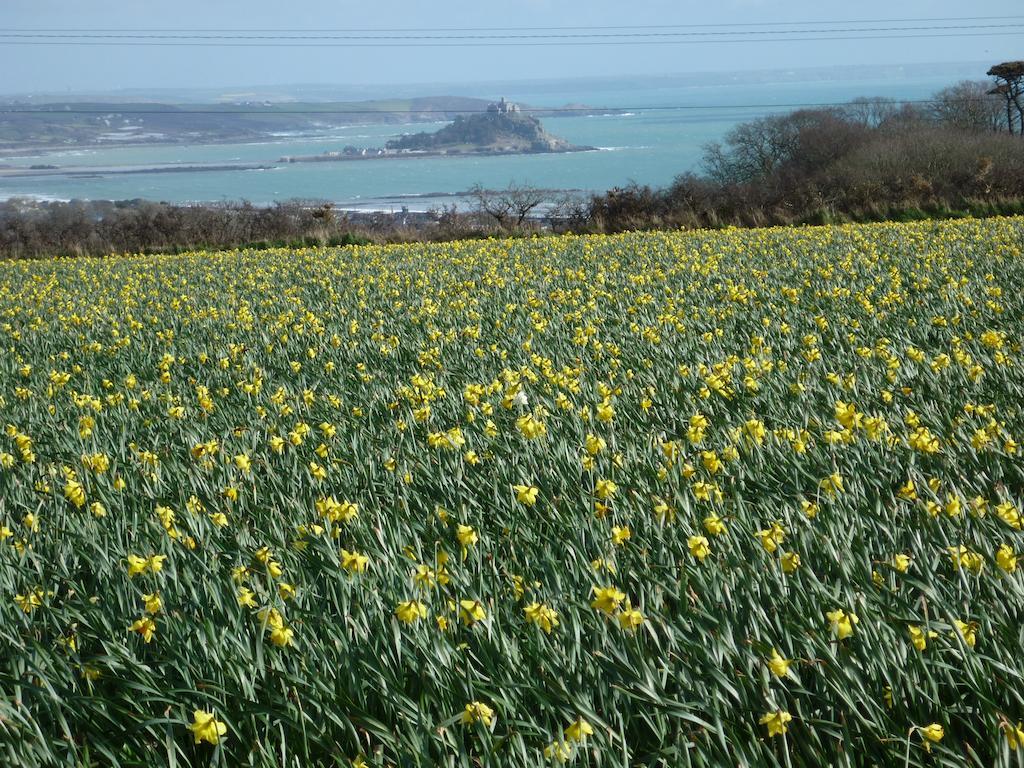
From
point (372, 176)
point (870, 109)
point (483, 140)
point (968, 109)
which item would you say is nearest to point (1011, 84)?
point (968, 109)

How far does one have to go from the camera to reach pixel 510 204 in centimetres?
2980

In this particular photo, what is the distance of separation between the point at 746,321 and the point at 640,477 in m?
4.10

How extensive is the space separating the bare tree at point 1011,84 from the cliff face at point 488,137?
57768 millimetres

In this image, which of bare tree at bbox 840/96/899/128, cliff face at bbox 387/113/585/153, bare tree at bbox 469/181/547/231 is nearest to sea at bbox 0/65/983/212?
cliff face at bbox 387/113/585/153

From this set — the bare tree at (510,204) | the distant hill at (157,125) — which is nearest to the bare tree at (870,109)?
the bare tree at (510,204)

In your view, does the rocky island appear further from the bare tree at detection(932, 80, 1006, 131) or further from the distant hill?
the bare tree at detection(932, 80, 1006, 131)

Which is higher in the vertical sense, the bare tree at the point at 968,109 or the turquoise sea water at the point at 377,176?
the turquoise sea water at the point at 377,176

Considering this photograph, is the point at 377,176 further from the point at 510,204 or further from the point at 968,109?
the point at 510,204

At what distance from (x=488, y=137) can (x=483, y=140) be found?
81cm

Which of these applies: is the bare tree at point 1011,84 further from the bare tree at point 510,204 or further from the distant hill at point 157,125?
the distant hill at point 157,125

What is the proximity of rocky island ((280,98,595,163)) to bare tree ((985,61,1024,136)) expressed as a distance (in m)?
53.9

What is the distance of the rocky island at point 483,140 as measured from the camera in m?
101

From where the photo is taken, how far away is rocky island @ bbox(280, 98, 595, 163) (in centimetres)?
10131

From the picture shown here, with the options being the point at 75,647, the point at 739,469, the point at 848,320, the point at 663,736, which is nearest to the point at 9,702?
the point at 75,647
